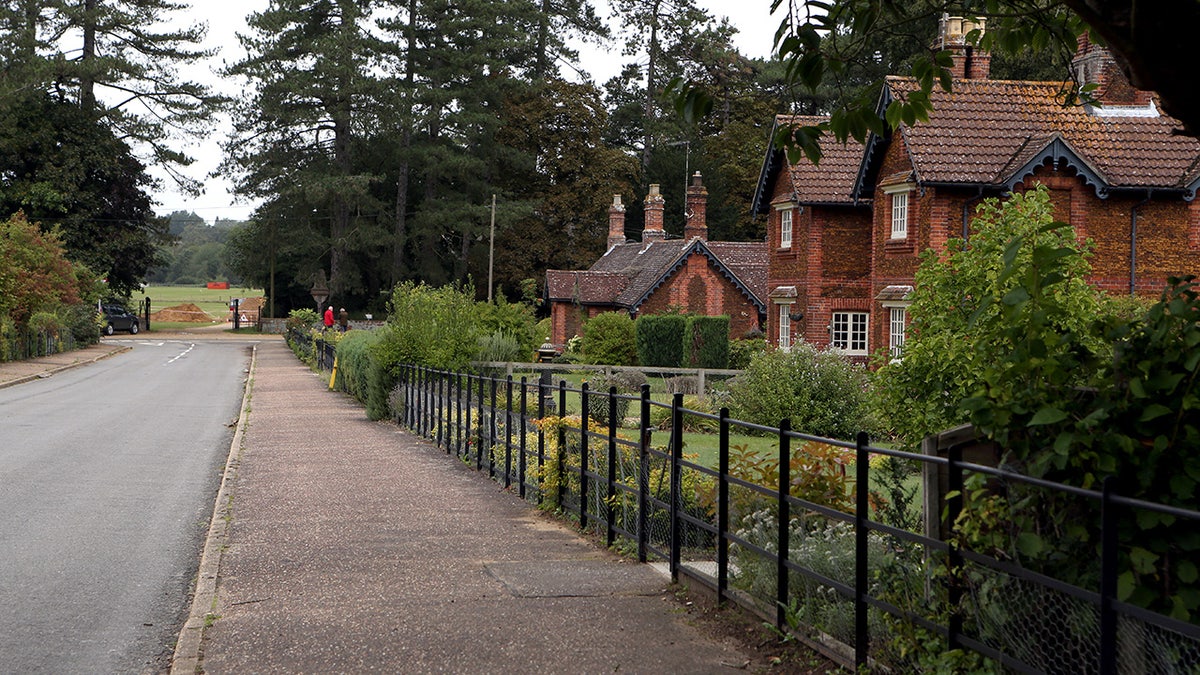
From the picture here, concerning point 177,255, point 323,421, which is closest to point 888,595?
point 323,421

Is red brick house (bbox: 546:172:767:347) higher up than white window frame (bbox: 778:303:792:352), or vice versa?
red brick house (bbox: 546:172:767:347)

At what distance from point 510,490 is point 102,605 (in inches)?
223

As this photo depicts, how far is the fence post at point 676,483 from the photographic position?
27.1 ft

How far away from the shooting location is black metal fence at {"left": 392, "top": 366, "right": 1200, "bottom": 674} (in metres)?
4.34

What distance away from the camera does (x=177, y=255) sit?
18962 cm

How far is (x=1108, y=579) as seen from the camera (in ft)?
14.0

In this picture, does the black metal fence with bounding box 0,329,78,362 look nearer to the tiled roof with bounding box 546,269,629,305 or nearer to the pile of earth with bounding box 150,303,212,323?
the tiled roof with bounding box 546,269,629,305

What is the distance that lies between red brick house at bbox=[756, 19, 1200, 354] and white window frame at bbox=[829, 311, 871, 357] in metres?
3.21

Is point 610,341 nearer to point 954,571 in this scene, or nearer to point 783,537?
point 783,537

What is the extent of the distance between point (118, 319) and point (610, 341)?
3917cm

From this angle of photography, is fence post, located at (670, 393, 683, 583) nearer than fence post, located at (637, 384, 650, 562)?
Yes

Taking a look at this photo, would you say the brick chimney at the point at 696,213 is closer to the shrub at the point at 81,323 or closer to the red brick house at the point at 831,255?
the red brick house at the point at 831,255

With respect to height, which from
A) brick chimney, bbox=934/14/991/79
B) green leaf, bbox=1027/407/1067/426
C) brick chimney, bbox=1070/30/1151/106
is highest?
brick chimney, bbox=934/14/991/79

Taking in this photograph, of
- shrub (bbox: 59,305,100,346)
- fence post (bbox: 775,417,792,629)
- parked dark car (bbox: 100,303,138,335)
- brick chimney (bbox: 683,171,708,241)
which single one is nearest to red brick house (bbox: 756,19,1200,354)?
fence post (bbox: 775,417,792,629)
